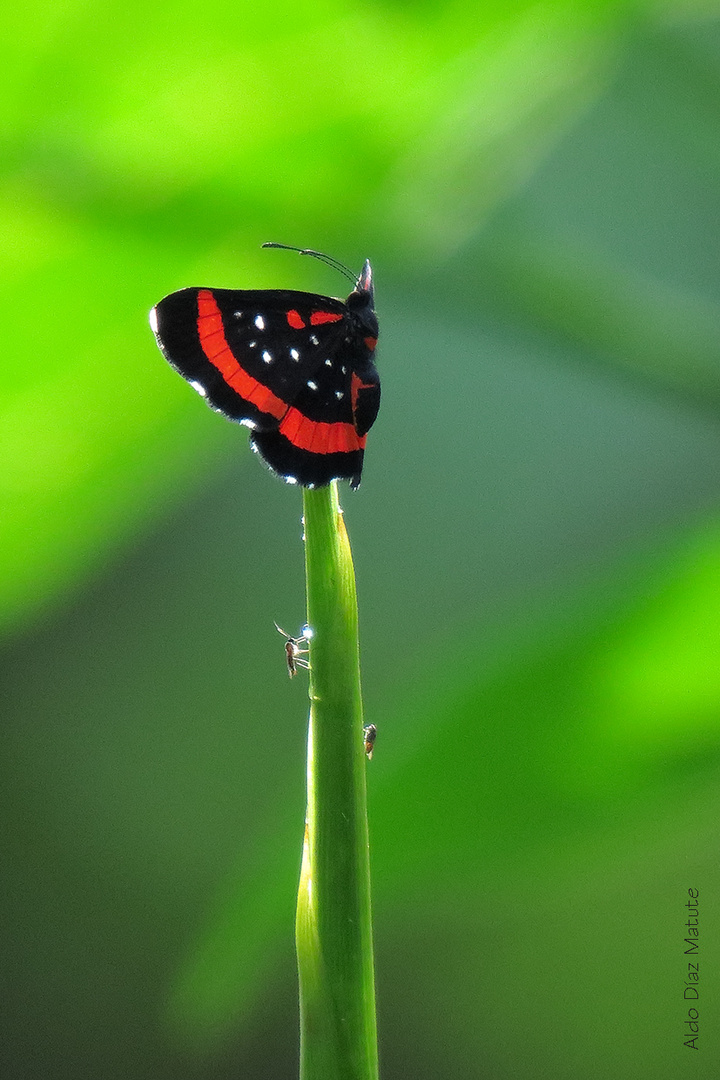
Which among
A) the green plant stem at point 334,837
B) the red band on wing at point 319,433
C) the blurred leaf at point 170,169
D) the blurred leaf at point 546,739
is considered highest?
the blurred leaf at point 170,169

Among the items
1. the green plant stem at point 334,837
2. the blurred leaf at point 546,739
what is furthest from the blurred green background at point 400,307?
the green plant stem at point 334,837

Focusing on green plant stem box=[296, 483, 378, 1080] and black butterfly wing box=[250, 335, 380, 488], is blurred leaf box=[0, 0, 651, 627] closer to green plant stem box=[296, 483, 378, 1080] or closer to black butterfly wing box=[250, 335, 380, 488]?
black butterfly wing box=[250, 335, 380, 488]

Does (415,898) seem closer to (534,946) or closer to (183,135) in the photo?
(183,135)

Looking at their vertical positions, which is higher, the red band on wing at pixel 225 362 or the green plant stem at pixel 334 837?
the red band on wing at pixel 225 362

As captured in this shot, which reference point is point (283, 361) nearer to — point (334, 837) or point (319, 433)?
point (319, 433)

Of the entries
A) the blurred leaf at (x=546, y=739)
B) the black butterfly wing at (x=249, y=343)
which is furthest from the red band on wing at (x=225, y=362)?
the blurred leaf at (x=546, y=739)

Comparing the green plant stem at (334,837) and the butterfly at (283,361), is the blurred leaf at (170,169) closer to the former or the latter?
the butterfly at (283,361)

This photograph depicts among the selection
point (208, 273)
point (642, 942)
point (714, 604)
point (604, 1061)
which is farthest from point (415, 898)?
point (604, 1061)

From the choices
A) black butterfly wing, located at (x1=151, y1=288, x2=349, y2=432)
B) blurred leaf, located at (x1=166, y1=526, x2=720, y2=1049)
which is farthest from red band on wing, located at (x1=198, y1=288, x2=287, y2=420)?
blurred leaf, located at (x1=166, y1=526, x2=720, y2=1049)

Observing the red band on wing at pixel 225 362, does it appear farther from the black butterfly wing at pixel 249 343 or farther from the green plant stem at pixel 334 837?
the green plant stem at pixel 334 837

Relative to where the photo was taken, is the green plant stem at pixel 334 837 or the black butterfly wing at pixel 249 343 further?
the black butterfly wing at pixel 249 343
